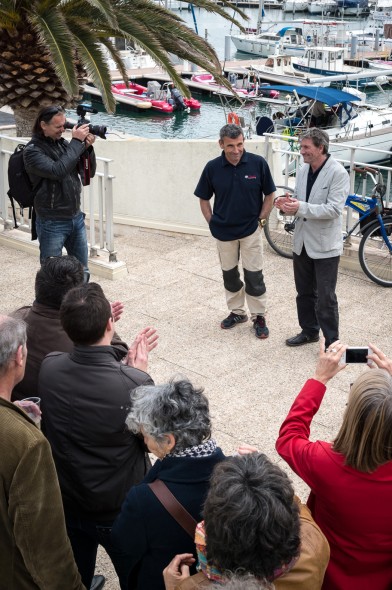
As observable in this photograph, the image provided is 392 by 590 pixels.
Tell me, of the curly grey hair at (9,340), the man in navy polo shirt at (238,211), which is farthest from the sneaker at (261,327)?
the curly grey hair at (9,340)

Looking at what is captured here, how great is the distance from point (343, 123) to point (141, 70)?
21.8 m

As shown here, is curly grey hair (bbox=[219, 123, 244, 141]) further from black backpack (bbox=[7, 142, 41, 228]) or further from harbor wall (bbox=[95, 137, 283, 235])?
harbor wall (bbox=[95, 137, 283, 235])

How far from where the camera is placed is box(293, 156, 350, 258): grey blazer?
18.6 feet

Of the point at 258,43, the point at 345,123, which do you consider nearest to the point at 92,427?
the point at 345,123

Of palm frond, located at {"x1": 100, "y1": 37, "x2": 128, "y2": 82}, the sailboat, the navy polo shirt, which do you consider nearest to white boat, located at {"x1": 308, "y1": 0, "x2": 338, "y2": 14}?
the sailboat

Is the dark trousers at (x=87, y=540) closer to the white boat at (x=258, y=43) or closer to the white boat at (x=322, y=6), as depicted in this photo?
the white boat at (x=258, y=43)

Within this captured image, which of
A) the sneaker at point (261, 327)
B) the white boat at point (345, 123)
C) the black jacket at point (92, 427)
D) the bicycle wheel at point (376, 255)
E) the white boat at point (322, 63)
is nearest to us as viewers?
the black jacket at point (92, 427)

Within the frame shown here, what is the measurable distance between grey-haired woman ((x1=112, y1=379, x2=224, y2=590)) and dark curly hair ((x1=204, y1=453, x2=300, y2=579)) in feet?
1.07

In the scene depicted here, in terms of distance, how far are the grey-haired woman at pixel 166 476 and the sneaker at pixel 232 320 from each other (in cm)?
381

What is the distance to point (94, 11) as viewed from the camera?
904cm

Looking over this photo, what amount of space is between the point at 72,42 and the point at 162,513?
6.79m

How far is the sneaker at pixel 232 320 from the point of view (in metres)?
6.51

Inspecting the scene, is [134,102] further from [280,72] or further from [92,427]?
[92,427]

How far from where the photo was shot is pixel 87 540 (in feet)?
10.8
